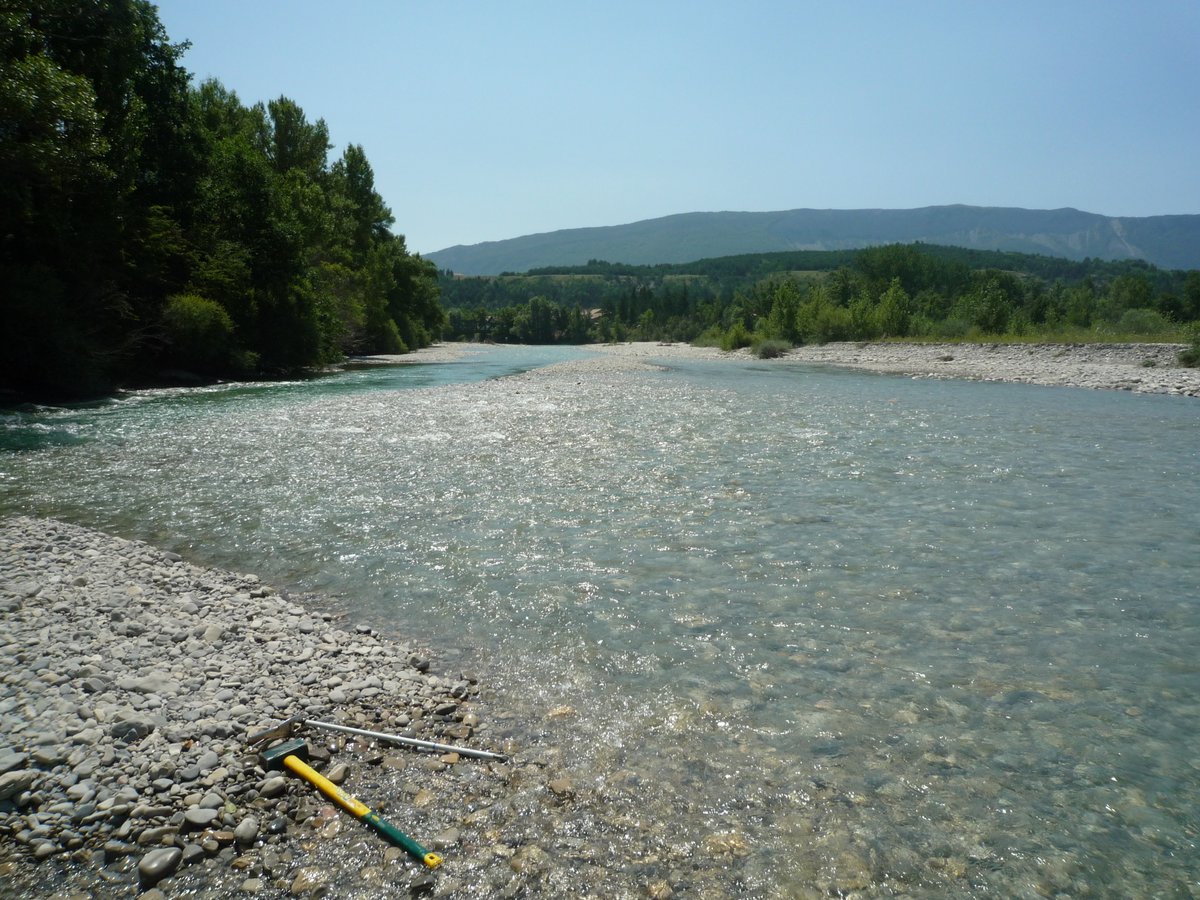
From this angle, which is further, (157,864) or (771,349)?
(771,349)

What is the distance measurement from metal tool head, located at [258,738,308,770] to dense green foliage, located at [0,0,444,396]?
22197 millimetres

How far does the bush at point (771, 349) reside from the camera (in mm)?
78562

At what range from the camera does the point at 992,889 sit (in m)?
4.07

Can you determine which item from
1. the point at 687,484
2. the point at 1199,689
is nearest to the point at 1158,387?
the point at 687,484

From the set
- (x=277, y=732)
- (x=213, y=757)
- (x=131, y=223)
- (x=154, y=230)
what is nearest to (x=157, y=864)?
(x=213, y=757)

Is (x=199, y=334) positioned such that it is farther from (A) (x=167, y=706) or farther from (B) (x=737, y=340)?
(B) (x=737, y=340)

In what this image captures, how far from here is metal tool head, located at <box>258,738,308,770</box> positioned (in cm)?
482

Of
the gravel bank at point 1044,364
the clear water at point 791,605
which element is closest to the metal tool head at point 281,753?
the clear water at point 791,605

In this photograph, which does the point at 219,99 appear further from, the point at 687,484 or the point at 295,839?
the point at 295,839

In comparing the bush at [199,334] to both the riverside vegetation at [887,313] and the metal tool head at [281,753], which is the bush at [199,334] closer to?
the metal tool head at [281,753]

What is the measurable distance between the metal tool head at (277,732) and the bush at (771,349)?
76144 mm

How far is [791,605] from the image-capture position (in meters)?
8.17

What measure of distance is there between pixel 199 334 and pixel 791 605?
33129mm

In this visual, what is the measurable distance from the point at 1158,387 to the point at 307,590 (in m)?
38.6
